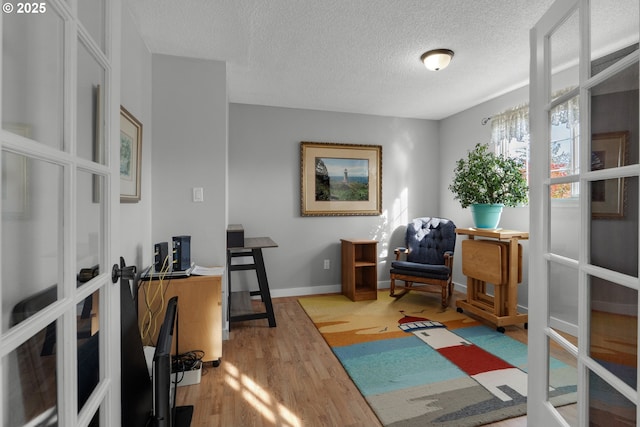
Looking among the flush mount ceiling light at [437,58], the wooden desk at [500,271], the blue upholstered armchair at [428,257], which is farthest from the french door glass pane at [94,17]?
the blue upholstered armchair at [428,257]

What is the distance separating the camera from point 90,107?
0.88 m

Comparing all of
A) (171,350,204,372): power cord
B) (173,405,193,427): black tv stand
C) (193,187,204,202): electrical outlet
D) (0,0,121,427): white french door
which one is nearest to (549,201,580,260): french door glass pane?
(0,0,121,427): white french door

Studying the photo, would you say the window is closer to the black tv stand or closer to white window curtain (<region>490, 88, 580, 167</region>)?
the black tv stand

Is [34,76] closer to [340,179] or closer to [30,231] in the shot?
[30,231]

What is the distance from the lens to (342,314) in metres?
3.31

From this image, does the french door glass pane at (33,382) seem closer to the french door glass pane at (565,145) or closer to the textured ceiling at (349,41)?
the french door glass pane at (565,145)

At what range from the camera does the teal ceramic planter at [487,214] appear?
3.05 metres

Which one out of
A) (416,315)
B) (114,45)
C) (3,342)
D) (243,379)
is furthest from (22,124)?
(416,315)

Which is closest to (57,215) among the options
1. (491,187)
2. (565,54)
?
(565,54)

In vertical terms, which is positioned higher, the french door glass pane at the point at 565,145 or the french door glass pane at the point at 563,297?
the french door glass pane at the point at 565,145

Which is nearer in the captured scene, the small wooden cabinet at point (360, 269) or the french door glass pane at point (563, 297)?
the french door glass pane at point (563, 297)

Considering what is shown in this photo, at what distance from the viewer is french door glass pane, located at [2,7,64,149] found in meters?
0.55

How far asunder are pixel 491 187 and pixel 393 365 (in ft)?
6.29

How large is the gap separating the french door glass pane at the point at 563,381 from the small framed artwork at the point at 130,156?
7.30ft
